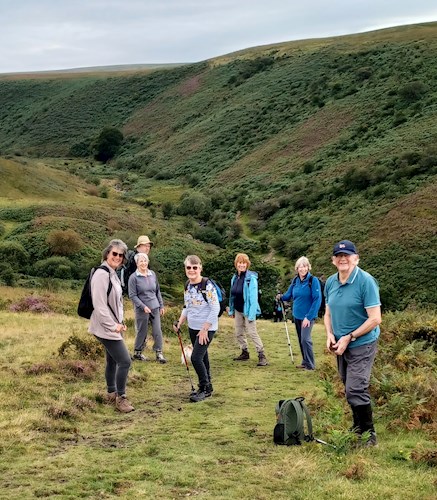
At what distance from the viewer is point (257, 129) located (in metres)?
83.1

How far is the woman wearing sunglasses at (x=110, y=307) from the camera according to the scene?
7434 millimetres

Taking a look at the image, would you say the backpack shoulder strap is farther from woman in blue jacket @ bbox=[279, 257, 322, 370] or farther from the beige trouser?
the beige trouser

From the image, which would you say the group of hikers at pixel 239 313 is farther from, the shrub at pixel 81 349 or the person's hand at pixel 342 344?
the shrub at pixel 81 349

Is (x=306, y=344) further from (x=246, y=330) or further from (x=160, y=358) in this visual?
(x=160, y=358)

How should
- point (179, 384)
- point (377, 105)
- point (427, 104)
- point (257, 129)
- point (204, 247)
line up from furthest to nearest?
point (257, 129)
point (377, 105)
point (427, 104)
point (204, 247)
point (179, 384)

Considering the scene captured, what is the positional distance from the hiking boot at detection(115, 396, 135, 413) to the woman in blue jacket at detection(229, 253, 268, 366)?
11.9 feet

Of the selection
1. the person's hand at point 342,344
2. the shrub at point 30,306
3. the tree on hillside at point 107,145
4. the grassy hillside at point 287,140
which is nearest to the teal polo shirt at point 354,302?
the person's hand at point 342,344

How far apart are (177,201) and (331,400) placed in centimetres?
6121

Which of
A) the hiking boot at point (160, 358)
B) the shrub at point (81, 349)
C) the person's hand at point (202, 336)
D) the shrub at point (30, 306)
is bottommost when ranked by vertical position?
the shrub at point (30, 306)

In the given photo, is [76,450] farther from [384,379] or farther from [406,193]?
[406,193]

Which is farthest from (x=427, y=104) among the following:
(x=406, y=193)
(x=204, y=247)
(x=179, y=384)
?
(x=179, y=384)

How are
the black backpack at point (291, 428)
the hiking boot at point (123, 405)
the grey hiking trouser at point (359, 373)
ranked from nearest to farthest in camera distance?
the grey hiking trouser at point (359, 373) → the black backpack at point (291, 428) → the hiking boot at point (123, 405)

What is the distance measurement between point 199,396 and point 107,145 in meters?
95.4

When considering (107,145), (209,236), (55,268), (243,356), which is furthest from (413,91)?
(243,356)
